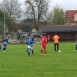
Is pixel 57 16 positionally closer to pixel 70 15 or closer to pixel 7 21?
pixel 70 15

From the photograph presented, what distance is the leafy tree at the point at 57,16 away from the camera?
9500cm

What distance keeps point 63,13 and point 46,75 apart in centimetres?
8664

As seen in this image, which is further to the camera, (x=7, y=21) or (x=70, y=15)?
(x=70, y=15)

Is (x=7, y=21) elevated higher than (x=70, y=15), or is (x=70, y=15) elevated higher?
(x=70, y=15)

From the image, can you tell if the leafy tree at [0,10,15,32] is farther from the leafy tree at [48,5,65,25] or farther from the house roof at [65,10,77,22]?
the house roof at [65,10,77,22]

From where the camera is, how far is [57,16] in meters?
94.2

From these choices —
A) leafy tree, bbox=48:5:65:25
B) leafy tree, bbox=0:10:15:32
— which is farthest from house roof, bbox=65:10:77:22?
leafy tree, bbox=0:10:15:32

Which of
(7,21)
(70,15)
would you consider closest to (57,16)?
(70,15)

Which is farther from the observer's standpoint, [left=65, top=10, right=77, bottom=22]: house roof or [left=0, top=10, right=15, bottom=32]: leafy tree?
[left=65, top=10, right=77, bottom=22]: house roof

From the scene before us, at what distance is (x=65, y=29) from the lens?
222 ft

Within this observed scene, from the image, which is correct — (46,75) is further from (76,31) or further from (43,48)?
(76,31)

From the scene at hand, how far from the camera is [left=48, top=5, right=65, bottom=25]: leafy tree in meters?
95.0

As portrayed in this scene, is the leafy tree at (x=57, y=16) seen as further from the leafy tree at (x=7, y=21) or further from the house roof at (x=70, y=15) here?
the leafy tree at (x=7, y=21)

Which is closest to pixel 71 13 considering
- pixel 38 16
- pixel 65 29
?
pixel 38 16
